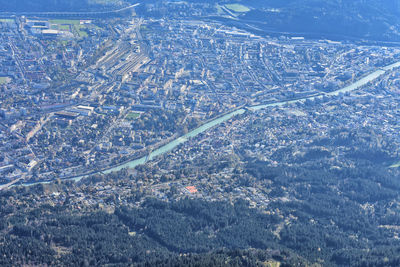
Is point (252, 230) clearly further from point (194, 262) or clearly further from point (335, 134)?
point (335, 134)

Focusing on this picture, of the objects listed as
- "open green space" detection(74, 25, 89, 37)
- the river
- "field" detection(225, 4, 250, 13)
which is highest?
"field" detection(225, 4, 250, 13)

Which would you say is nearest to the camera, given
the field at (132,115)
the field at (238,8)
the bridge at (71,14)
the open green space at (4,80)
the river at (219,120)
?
the river at (219,120)

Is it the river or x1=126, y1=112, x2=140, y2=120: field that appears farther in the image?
x1=126, y1=112, x2=140, y2=120: field

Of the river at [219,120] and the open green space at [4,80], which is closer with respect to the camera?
the river at [219,120]

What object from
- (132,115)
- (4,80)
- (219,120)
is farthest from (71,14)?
(219,120)

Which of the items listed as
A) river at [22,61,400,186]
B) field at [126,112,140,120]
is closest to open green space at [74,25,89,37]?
field at [126,112,140,120]

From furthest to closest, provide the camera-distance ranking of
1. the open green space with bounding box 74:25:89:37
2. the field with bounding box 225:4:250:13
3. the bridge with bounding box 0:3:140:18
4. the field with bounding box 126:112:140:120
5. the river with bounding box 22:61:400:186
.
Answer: the field with bounding box 225:4:250:13 < the bridge with bounding box 0:3:140:18 < the open green space with bounding box 74:25:89:37 < the field with bounding box 126:112:140:120 < the river with bounding box 22:61:400:186

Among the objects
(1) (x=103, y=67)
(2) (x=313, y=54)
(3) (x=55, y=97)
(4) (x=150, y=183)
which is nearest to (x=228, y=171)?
(4) (x=150, y=183)

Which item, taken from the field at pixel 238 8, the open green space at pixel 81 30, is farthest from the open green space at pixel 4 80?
the field at pixel 238 8

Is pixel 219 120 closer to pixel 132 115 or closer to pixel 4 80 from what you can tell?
pixel 132 115

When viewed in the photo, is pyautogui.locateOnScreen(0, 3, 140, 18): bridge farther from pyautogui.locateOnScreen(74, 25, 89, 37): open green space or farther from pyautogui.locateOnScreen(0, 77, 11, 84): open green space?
pyautogui.locateOnScreen(0, 77, 11, 84): open green space

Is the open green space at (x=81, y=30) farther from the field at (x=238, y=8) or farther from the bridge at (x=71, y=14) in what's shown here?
the field at (x=238, y=8)
